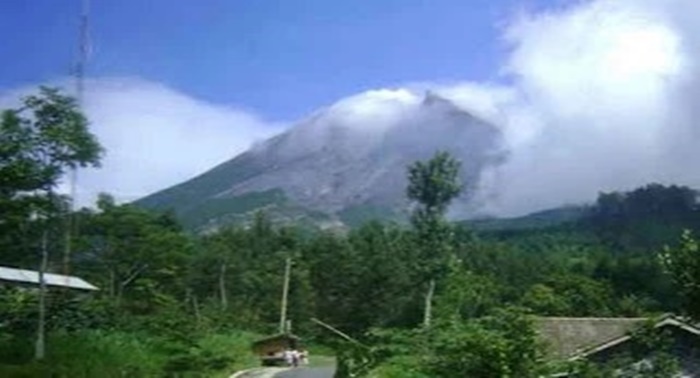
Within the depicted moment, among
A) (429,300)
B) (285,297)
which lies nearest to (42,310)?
(285,297)

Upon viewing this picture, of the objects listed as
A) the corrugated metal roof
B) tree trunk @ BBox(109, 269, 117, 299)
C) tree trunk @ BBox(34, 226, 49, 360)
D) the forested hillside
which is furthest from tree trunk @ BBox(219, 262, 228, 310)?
tree trunk @ BBox(34, 226, 49, 360)

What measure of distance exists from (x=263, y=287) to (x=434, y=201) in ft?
35.2

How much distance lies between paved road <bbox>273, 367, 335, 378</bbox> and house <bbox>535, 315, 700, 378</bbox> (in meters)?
11.9

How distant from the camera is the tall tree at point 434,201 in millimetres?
51688

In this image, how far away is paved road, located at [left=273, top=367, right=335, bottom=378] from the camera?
35844 millimetres

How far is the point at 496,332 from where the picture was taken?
16703 millimetres

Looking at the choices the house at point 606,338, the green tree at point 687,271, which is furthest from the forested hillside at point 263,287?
the house at point 606,338

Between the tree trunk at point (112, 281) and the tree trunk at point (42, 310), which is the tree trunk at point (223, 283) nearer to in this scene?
the tree trunk at point (112, 281)

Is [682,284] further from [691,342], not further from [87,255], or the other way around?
[87,255]

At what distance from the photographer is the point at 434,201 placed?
52.3 meters

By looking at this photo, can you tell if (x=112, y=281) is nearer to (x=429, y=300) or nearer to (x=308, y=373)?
(x=429, y=300)

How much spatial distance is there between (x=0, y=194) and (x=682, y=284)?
19.5 m

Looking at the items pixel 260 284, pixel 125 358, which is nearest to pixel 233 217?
pixel 260 284

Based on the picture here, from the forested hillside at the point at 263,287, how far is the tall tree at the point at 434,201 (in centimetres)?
7
